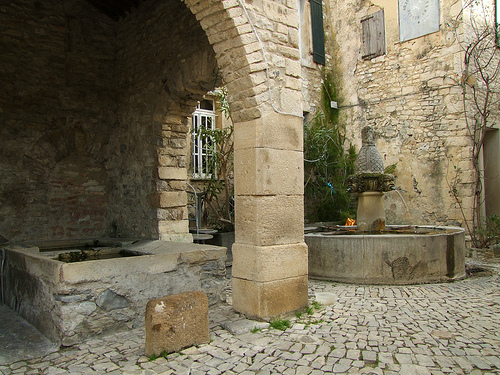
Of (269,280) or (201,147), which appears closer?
(269,280)

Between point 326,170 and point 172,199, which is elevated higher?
point 326,170

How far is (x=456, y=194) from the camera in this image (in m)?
8.54

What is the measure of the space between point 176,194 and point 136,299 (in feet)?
9.15

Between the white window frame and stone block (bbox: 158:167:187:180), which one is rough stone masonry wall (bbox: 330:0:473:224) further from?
stone block (bbox: 158:167:187:180)

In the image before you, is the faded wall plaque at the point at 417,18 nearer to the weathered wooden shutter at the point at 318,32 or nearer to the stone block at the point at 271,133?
the weathered wooden shutter at the point at 318,32

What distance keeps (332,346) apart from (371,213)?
3258 millimetres

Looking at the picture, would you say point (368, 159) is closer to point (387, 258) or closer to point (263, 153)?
point (387, 258)

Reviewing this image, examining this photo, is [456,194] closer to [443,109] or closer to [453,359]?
[443,109]

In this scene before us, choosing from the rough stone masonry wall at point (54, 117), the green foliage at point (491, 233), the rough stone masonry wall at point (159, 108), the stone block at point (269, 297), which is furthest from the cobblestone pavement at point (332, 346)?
the green foliage at point (491, 233)

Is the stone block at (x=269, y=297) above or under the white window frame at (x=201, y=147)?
under

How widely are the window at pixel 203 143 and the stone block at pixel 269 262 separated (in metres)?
4.06

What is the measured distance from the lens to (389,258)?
5.00m

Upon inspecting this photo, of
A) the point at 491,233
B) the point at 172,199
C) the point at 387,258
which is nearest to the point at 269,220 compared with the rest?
the point at 387,258

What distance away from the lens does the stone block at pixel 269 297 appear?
11.9 ft
